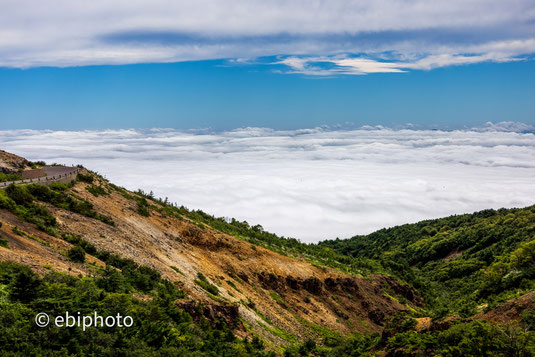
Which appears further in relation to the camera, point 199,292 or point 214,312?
point 199,292

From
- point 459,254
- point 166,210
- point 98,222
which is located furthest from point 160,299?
point 459,254

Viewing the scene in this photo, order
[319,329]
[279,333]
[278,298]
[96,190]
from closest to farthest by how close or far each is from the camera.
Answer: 1. [279,333]
2. [319,329]
3. [278,298]
4. [96,190]

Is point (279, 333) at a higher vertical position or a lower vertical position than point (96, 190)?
lower

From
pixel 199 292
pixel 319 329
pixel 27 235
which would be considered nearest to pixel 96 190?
pixel 27 235

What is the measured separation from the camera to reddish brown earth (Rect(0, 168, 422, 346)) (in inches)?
917

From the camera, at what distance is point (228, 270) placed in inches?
1334

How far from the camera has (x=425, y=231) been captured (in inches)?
3821

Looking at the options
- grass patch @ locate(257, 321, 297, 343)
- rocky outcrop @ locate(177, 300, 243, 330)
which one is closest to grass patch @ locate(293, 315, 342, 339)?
grass patch @ locate(257, 321, 297, 343)

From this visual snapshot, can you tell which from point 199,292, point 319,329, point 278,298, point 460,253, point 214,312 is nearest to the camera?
point 214,312

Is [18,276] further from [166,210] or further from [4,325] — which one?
[166,210]

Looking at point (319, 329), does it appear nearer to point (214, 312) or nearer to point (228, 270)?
point (228, 270)

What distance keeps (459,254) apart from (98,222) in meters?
69.6

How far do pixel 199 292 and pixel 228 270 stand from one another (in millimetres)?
7887

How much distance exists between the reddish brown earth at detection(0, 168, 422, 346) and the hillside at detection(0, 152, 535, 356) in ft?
0.42
